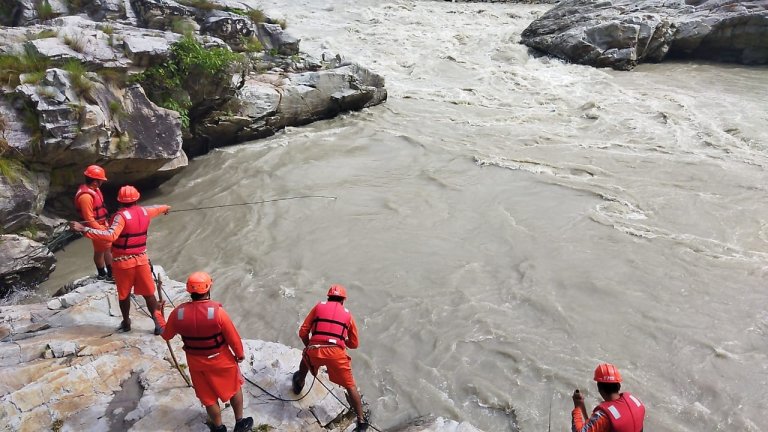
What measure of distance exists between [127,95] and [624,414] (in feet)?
30.4

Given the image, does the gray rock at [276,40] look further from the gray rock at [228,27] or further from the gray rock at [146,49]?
the gray rock at [146,49]

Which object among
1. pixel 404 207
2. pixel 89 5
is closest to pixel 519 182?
pixel 404 207

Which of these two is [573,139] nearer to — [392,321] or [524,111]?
[524,111]

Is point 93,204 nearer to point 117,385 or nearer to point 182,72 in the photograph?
point 117,385

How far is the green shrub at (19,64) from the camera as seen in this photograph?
8008mm

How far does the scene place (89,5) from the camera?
1334 centimetres

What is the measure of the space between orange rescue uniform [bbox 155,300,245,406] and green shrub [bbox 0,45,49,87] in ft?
21.2

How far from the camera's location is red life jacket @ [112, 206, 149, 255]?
4.97 metres

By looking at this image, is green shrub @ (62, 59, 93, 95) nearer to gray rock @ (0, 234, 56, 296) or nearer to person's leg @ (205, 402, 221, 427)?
gray rock @ (0, 234, 56, 296)

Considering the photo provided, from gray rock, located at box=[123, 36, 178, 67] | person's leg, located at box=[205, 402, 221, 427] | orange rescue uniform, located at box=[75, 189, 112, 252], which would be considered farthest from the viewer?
gray rock, located at box=[123, 36, 178, 67]

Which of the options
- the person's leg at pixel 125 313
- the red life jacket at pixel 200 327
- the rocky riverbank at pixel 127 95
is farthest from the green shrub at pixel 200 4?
the red life jacket at pixel 200 327

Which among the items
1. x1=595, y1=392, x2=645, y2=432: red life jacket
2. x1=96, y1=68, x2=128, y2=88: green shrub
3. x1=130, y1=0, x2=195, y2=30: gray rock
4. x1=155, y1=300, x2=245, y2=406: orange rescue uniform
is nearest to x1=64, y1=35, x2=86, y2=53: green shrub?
x1=96, y1=68, x2=128, y2=88: green shrub

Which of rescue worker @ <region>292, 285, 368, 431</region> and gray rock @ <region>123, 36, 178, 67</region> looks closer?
rescue worker @ <region>292, 285, 368, 431</region>

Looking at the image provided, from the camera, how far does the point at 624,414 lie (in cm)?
358
